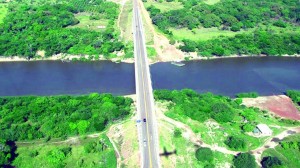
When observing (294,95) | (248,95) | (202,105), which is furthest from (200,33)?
(202,105)

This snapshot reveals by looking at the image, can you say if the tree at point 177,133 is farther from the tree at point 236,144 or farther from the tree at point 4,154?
the tree at point 4,154

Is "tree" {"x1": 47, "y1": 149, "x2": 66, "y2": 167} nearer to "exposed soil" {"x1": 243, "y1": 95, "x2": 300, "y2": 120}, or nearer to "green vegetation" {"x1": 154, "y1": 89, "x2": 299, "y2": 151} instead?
"green vegetation" {"x1": 154, "y1": 89, "x2": 299, "y2": 151}

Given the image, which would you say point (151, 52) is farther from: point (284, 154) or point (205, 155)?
point (284, 154)

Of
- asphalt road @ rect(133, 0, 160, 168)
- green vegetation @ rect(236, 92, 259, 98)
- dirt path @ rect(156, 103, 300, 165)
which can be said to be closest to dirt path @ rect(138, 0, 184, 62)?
asphalt road @ rect(133, 0, 160, 168)

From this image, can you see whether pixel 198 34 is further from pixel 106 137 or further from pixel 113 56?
pixel 106 137

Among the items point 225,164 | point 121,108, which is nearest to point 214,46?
point 121,108

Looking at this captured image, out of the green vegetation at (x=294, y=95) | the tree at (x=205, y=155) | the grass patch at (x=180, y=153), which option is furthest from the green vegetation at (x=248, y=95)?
the tree at (x=205, y=155)

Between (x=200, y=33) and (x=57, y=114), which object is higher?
(x=200, y=33)
